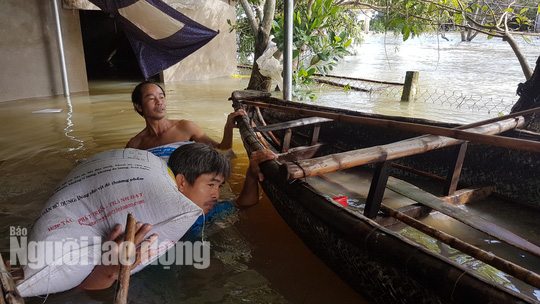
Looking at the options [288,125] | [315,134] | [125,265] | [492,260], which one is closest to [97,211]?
[125,265]

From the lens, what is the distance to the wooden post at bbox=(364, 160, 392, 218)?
77.6 inches

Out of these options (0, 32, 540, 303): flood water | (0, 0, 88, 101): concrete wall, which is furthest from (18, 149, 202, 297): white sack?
(0, 0, 88, 101): concrete wall

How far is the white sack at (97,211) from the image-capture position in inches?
55.5

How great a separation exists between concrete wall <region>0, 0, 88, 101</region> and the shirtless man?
5207 mm

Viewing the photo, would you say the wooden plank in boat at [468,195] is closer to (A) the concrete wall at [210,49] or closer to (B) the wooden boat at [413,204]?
(B) the wooden boat at [413,204]

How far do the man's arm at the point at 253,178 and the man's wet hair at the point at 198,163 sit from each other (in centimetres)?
30

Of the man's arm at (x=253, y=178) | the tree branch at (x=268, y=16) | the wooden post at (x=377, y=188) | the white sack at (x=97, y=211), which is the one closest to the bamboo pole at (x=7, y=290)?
the white sack at (x=97, y=211)

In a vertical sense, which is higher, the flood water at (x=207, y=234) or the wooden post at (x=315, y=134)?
the wooden post at (x=315, y=134)

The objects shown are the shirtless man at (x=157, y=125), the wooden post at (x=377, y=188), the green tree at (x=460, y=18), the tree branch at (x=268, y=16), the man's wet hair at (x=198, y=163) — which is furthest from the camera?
the tree branch at (x=268, y=16)

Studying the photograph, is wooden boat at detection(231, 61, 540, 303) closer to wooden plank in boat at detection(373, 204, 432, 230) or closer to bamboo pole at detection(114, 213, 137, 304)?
wooden plank in boat at detection(373, 204, 432, 230)

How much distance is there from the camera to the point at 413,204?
2279 millimetres

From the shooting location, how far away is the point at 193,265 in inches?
84.4

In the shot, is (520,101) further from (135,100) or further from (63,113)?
(63,113)

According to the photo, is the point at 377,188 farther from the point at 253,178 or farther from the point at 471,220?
the point at 253,178
